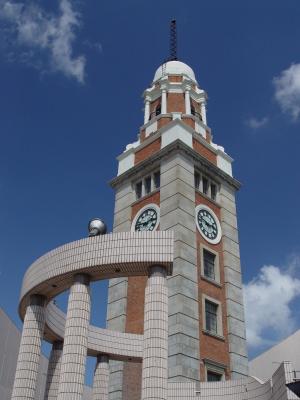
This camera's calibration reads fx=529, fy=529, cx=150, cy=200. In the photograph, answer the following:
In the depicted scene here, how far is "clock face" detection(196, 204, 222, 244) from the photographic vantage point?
4264 centimetres

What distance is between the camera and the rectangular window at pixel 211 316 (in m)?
39.0

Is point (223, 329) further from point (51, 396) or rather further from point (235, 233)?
point (51, 396)

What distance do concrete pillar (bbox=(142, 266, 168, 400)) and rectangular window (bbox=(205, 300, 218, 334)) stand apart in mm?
16003

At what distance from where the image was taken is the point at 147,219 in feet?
144

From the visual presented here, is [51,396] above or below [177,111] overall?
below

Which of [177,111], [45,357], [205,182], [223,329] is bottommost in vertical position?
[223,329]

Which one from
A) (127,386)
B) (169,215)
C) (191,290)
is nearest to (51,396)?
(127,386)

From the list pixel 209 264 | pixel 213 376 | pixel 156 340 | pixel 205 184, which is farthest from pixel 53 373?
pixel 205 184

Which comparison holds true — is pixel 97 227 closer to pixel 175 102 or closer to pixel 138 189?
pixel 138 189

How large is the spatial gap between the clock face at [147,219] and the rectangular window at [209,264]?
461cm

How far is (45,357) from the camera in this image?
207 feet

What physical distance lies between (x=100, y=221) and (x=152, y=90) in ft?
96.8

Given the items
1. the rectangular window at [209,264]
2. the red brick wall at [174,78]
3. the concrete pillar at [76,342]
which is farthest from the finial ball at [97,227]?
the red brick wall at [174,78]

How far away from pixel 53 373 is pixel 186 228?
1517 centimetres
